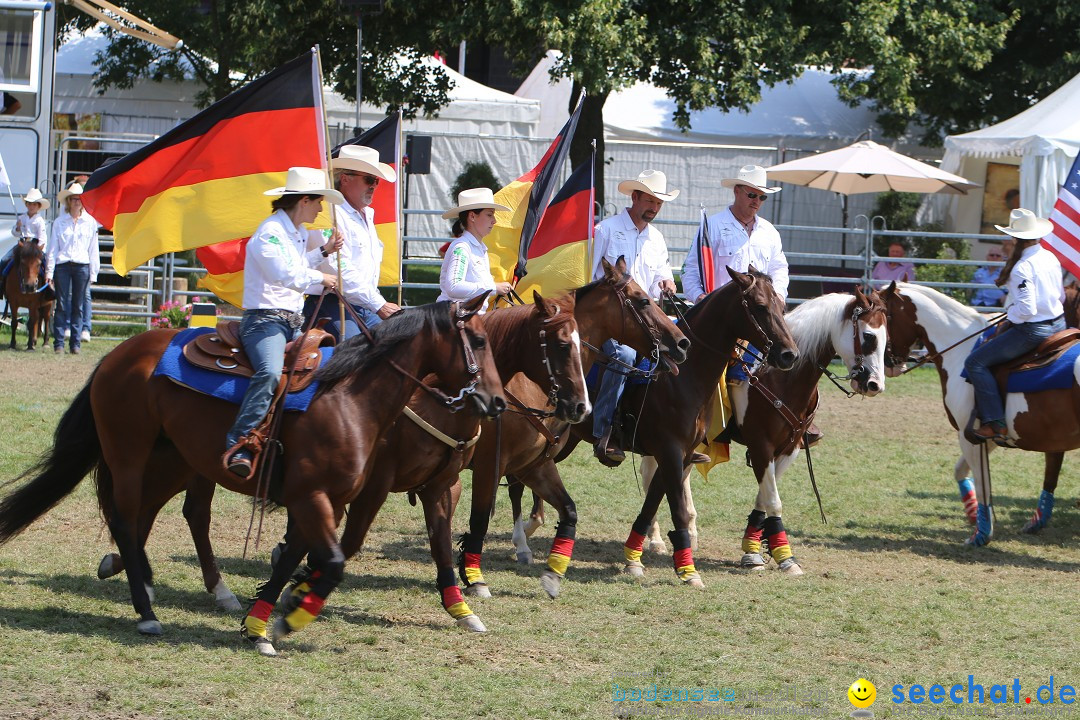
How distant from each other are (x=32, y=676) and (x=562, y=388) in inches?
119

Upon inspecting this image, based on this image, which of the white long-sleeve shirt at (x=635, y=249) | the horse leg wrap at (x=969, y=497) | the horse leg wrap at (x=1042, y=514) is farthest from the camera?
the horse leg wrap at (x=1042, y=514)

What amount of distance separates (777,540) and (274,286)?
161 inches

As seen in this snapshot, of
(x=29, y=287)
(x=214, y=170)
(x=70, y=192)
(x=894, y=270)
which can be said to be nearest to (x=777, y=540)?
(x=214, y=170)

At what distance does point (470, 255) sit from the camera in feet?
26.1

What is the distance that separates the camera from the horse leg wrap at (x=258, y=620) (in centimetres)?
642

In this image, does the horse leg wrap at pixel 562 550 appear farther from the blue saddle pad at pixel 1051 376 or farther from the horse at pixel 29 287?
the horse at pixel 29 287

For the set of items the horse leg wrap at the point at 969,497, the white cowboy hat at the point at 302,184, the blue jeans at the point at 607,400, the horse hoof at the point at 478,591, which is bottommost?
the horse hoof at the point at 478,591

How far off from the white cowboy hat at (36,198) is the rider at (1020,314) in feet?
43.6

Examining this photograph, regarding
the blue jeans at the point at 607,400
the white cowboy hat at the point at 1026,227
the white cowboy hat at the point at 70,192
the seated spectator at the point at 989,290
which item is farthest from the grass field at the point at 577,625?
the seated spectator at the point at 989,290

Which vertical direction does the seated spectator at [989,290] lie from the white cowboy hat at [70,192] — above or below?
below

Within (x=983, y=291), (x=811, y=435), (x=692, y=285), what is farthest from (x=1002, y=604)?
(x=983, y=291)

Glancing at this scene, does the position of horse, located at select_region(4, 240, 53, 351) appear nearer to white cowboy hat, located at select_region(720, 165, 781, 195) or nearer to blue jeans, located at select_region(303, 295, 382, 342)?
blue jeans, located at select_region(303, 295, 382, 342)

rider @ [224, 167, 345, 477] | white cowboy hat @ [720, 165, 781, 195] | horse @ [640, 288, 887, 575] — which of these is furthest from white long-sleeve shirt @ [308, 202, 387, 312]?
white cowboy hat @ [720, 165, 781, 195]

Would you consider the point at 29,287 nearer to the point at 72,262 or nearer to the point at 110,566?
the point at 72,262
